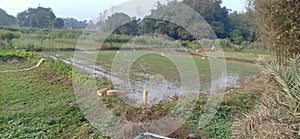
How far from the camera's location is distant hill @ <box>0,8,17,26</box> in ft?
72.9

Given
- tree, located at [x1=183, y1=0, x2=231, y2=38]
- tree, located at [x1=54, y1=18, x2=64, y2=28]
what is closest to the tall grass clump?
tree, located at [x1=183, y1=0, x2=231, y2=38]

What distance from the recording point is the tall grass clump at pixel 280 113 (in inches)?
66.1

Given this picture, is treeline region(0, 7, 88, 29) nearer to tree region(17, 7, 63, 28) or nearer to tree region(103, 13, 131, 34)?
tree region(17, 7, 63, 28)

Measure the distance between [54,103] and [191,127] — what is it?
220cm

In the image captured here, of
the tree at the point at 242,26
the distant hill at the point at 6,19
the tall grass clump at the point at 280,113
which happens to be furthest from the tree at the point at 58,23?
the tall grass clump at the point at 280,113

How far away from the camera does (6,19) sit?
75.4 feet

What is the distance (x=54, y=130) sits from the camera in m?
2.86

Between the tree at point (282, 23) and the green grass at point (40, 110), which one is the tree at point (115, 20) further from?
the tree at point (282, 23)

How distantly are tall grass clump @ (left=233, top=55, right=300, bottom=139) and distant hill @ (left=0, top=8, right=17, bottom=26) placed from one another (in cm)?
2513

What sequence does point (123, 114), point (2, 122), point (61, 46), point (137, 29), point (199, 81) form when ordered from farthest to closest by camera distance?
point (61, 46) → point (199, 81) → point (137, 29) → point (123, 114) → point (2, 122)

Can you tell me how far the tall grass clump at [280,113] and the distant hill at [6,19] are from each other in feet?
82.4

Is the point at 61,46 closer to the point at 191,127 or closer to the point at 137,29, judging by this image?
the point at 137,29

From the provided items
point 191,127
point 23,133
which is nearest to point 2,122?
point 23,133

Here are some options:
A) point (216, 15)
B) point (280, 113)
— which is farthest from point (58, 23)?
point (280, 113)
